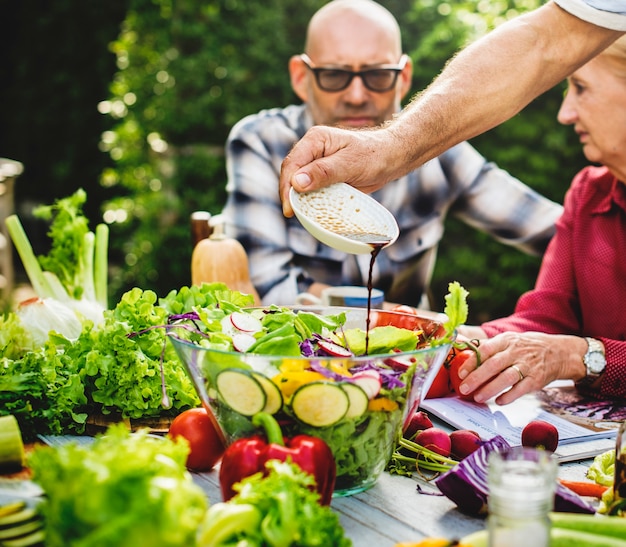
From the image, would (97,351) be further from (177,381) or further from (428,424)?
(428,424)

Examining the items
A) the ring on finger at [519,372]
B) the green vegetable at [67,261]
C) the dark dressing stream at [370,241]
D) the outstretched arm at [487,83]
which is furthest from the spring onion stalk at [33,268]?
the ring on finger at [519,372]

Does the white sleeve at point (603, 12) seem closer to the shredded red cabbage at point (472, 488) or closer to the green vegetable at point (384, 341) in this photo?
the green vegetable at point (384, 341)

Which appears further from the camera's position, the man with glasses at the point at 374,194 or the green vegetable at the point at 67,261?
the man with glasses at the point at 374,194

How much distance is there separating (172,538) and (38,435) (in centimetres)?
99

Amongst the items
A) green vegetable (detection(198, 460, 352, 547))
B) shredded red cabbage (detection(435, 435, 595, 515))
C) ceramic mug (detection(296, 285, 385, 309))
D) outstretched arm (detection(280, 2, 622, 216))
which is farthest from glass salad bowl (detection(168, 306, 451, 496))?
ceramic mug (detection(296, 285, 385, 309))

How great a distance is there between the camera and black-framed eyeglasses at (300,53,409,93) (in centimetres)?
374

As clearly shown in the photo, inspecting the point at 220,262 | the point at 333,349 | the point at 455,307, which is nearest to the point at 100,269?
the point at 220,262

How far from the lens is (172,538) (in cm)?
95

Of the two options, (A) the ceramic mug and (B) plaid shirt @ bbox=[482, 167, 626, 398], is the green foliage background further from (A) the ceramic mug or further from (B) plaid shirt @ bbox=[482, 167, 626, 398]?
(A) the ceramic mug

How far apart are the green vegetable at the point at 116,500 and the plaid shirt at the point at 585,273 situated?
1.86 meters

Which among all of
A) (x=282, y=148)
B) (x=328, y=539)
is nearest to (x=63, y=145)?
(x=282, y=148)

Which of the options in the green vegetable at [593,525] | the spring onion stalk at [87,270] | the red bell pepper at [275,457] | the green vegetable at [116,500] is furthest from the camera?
the spring onion stalk at [87,270]

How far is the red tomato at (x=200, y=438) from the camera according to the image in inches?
63.5

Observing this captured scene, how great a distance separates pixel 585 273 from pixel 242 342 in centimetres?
171
